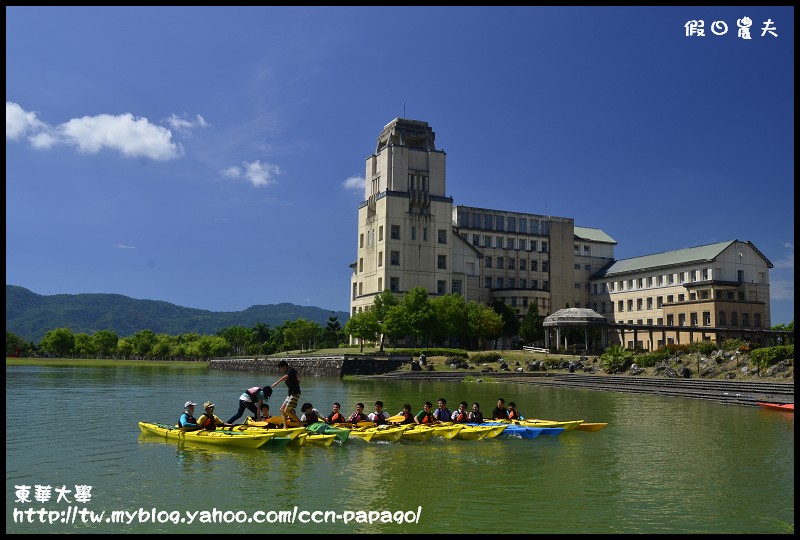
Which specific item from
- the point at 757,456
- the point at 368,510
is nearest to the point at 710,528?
the point at 368,510

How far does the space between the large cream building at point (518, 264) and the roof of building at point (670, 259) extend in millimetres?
238

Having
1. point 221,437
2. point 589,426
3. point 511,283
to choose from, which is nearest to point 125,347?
point 511,283

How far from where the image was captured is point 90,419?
3056cm

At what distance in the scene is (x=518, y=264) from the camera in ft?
384

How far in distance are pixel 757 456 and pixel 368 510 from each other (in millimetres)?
13456

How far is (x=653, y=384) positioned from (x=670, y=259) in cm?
6405

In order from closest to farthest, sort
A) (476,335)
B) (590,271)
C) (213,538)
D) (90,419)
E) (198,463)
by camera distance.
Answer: (213,538) → (198,463) → (90,419) → (476,335) → (590,271)

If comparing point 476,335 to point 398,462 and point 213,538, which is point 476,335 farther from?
point 213,538

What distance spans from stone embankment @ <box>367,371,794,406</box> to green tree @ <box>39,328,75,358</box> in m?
103

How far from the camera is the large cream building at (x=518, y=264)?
9700cm

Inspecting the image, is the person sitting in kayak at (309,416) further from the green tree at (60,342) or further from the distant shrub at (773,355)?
the green tree at (60,342)

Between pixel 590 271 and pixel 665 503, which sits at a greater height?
pixel 590 271

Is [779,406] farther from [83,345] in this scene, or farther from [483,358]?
[83,345]

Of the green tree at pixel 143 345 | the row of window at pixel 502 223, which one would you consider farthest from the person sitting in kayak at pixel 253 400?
the green tree at pixel 143 345
